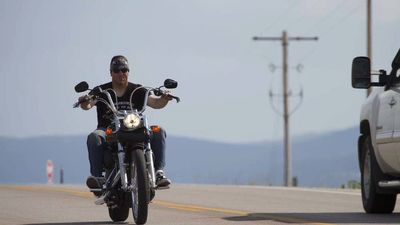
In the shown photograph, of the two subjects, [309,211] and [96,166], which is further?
[309,211]

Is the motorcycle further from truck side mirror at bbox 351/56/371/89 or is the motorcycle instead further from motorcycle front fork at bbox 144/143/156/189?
truck side mirror at bbox 351/56/371/89

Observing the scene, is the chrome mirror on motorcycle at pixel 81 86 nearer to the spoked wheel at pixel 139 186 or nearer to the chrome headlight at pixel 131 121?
the chrome headlight at pixel 131 121

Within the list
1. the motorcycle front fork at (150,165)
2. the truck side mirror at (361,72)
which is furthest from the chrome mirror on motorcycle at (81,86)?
the truck side mirror at (361,72)

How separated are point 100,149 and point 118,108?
566mm

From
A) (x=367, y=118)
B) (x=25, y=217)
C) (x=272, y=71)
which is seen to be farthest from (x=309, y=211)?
(x=272, y=71)

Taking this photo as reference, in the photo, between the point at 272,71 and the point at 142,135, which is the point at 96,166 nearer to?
the point at 142,135

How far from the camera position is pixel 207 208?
19.6m

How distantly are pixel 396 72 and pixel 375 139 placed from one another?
34.7 inches

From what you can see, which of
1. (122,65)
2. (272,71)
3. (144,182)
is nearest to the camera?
(144,182)

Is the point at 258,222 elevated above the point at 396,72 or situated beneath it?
situated beneath

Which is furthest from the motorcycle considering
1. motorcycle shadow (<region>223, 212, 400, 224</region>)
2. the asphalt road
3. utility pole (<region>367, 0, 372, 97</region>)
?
utility pole (<region>367, 0, 372, 97</region>)

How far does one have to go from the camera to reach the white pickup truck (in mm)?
17031

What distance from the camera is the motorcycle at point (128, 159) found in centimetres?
1520

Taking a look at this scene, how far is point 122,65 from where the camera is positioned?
1612cm
